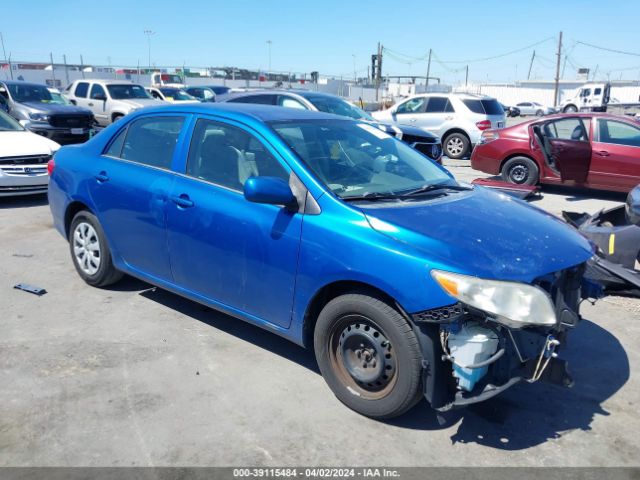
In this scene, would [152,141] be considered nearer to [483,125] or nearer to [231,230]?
[231,230]

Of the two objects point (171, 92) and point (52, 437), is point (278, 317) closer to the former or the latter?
point (52, 437)

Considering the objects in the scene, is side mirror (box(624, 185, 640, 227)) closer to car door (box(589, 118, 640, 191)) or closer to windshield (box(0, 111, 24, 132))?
car door (box(589, 118, 640, 191))

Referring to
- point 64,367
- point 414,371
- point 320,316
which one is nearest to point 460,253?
point 414,371

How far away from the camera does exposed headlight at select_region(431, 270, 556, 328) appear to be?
274 cm

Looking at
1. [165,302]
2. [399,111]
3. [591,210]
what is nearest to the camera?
[165,302]

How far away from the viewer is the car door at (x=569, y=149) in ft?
31.6

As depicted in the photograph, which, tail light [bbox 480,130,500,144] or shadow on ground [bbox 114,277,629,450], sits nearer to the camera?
shadow on ground [bbox 114,277,629,450]

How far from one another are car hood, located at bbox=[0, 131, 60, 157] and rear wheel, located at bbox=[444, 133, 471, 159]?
10027mm

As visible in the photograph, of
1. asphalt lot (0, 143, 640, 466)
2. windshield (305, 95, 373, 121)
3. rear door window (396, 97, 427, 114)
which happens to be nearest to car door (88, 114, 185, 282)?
asphalt lot (0, 143, 640, 466)

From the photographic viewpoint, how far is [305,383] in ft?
12.0

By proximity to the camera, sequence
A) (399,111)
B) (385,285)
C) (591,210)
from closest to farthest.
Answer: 1. (385,285)
2. (591,210)
3. (399,111)

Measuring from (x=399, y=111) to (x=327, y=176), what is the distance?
13278 mm

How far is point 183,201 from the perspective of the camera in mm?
3969

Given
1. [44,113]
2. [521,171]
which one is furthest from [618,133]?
[44,113]
